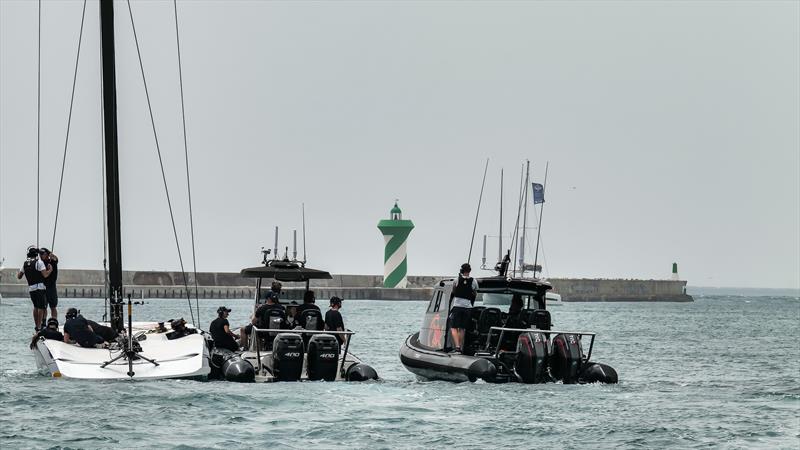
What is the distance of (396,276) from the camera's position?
128250 millimetres

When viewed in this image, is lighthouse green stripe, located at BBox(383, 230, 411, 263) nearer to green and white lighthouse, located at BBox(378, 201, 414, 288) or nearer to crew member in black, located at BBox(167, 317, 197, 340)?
green and white lighthouse, located at BBox(378, 201, 414, 288)

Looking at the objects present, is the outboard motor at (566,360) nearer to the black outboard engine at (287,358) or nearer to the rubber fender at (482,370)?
the rubber fender at (482,370)

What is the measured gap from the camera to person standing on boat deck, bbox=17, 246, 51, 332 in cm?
2891

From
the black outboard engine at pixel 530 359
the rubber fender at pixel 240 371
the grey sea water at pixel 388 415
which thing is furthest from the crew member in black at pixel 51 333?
the black outboard engine at pixel 530 359

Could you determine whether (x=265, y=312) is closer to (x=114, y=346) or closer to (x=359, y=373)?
(x=359, y=373)

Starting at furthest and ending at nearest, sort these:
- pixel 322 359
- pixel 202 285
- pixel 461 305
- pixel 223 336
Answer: pixel 202 285 → pixel 223 336 → pixel 461 305 → pixel 322 359

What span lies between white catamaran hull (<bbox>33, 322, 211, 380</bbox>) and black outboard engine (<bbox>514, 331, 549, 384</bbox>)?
5862 millimetres

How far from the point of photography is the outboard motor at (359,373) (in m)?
27.4

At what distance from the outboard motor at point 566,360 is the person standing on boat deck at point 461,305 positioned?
1.83m

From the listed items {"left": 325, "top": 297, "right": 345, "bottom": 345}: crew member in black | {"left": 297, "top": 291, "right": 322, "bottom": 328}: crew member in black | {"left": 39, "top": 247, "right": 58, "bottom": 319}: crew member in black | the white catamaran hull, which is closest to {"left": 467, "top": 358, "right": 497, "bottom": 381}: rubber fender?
{"left": 325, "top": 297, "right": 345, "bottom": 345}: crew member in black

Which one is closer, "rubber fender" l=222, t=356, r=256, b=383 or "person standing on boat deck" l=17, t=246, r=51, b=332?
"rubber fender" l=222, t=356, r=256, b=383

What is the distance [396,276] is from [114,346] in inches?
3991

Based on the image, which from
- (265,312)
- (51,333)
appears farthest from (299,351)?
(51,333)

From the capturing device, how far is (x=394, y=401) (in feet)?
81.7
